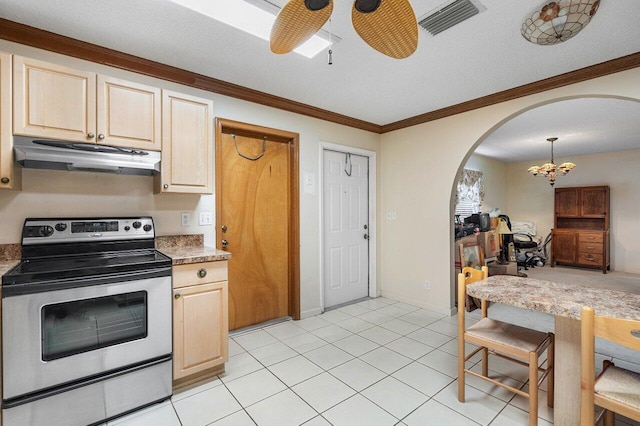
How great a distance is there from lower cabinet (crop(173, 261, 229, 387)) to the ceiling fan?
1546 millimetres

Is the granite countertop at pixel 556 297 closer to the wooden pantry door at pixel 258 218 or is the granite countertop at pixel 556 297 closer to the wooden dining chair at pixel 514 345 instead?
the wooden dining chair at pixel 514 345

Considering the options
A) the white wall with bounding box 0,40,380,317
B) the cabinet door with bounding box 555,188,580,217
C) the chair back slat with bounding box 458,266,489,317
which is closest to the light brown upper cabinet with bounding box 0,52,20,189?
the white wall with bounding box 0,40,380,317

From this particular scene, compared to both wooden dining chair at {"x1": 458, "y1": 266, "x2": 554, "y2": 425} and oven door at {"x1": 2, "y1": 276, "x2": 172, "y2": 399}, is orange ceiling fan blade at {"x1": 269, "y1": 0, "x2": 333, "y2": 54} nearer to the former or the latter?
oven door at {"x1": 2, "y1": 276, "x2": 172, "y2": 399}

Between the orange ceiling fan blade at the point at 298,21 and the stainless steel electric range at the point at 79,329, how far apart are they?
1502 mm

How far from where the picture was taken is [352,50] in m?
2.26

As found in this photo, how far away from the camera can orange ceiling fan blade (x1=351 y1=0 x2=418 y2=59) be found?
4.00ft

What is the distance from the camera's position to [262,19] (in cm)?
194

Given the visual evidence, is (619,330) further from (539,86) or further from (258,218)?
(258,218)

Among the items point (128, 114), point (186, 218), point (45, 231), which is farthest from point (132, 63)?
point (45, 231)

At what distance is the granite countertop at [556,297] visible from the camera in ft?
4.75

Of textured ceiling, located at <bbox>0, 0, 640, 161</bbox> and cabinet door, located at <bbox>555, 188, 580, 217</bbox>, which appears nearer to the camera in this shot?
textured ceiling, located at <bbox>0, 0, 640, 161</bbox>

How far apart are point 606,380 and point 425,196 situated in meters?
2.58

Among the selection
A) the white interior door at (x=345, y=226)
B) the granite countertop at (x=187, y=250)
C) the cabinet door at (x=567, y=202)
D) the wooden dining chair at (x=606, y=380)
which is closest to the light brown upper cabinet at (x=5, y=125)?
the granite countertop at (x=187, y=250)

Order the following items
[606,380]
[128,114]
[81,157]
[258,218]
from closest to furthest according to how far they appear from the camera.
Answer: [606,380] → [81,157] → [128,114] → [258,218]
